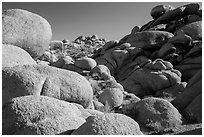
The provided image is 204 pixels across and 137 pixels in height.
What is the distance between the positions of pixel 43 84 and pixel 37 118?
1.82 m

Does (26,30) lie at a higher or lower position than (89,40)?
higher

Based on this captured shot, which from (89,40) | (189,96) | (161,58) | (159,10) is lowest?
(89,40)

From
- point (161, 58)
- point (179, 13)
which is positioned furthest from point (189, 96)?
point (179, 13)

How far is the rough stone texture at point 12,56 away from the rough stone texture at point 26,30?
32 cm

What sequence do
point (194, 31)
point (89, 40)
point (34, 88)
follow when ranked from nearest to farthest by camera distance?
point (34, 88)
point (194, 31)
point (89, 40)

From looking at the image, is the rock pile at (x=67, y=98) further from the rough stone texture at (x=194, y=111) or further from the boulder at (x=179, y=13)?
the boulder at (x=179, y=13)

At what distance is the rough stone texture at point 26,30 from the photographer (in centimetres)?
761

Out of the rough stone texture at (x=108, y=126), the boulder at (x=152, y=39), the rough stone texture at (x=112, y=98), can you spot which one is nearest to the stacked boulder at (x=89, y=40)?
the boulder at (x=152, y=39)

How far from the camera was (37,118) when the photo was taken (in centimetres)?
452

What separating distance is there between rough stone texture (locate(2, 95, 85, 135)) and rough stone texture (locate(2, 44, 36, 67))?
2.79 m

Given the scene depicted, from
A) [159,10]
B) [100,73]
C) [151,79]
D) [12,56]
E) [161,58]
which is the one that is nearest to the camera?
[12,56]

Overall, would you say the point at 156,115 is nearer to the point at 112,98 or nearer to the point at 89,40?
the point at 112,98

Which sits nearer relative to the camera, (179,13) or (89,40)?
(179,13)

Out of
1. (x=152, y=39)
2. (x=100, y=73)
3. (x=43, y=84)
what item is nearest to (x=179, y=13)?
(x=152, y=39)
